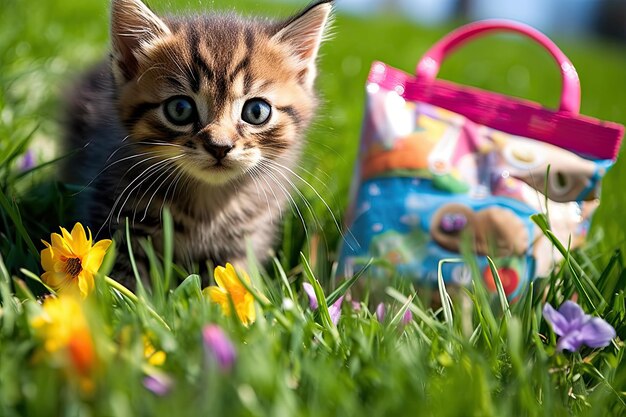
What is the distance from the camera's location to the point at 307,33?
1861 millimetres

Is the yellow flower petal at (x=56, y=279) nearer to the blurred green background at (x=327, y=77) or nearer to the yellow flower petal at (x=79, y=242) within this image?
the yellow flower petal at (x=79, y=242)

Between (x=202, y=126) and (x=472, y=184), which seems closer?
(x=202, y=126)

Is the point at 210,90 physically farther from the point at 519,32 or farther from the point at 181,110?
the point at 519,32

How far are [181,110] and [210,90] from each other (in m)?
0.08

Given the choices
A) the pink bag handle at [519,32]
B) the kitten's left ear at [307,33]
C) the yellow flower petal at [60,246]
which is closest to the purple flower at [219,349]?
the yellow flower petal at [60,246]

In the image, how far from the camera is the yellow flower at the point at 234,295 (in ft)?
4.08

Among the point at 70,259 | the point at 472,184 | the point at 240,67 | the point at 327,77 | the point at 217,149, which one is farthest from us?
the point at 327,77

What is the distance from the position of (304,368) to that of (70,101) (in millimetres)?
1757

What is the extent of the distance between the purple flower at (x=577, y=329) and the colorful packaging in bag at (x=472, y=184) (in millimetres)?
471

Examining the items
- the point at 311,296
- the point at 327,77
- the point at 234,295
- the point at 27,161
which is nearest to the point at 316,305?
the point at 311,296

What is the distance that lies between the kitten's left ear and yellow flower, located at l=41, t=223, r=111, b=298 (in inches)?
31.0

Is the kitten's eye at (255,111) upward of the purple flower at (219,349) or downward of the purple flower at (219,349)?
upward

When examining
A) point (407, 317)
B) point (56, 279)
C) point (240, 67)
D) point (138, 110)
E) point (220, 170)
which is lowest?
point (407, 317)

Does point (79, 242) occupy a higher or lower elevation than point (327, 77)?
higher
